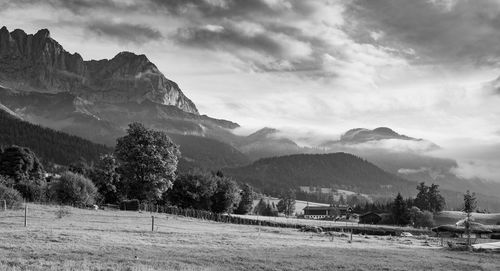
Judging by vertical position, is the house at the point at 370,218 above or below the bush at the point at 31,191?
below

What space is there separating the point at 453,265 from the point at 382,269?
839 cm

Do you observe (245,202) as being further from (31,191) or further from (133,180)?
(31,191)

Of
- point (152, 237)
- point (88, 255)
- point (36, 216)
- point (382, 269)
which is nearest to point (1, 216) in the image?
point (36, 216)

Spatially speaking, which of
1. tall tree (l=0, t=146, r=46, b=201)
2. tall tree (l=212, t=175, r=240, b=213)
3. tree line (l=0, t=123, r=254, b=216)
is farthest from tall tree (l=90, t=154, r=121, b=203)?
tall tree (l=212, t=175, r=240, b=213)

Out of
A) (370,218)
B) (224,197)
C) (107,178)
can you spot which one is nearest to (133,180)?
(107,178)

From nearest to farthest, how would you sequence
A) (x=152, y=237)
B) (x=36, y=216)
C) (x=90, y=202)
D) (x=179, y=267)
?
(x=179, y=267) → (x=152, y=237) → (x=36, y=216) → (x=90, y=202)

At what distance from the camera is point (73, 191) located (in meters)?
89.4

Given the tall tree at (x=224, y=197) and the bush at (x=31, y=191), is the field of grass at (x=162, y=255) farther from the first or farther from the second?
the tall tree at (x=224, y=197)

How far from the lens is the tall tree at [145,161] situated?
10025 centimetres

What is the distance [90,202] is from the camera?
90.9 m

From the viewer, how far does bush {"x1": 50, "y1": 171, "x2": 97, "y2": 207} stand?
8905cm

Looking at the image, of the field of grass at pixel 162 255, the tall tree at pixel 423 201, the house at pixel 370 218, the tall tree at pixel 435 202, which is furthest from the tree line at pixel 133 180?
the tall tree at pixel 435 202

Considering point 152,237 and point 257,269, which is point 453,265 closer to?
point 257,269

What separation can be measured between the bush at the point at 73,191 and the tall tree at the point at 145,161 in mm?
10171
